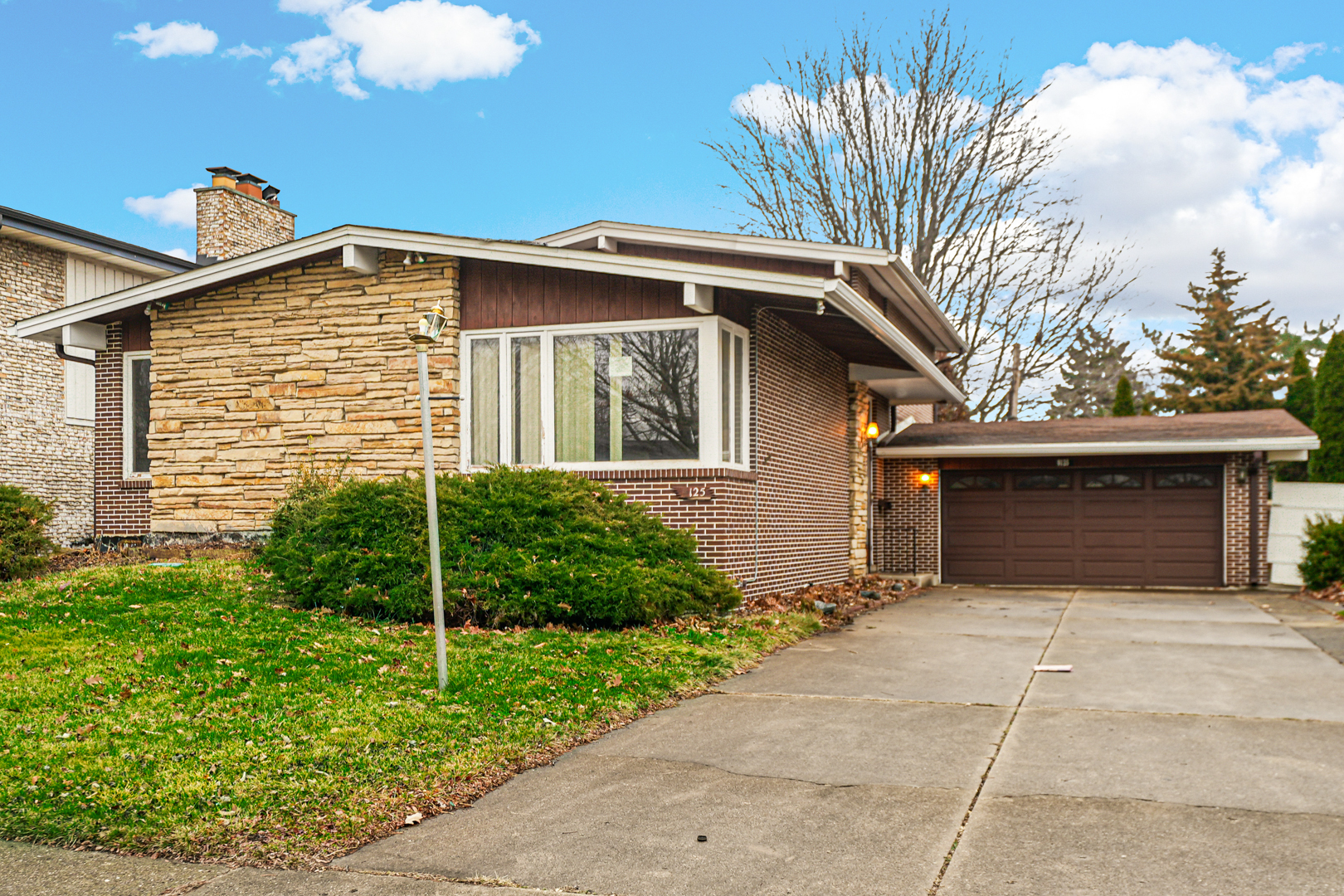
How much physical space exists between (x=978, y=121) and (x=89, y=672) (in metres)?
23.4

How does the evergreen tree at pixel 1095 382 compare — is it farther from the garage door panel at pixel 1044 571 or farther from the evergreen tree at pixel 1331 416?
the garage door panel at pixel 1044 571

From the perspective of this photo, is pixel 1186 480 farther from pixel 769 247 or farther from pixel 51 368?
pixel 51 368

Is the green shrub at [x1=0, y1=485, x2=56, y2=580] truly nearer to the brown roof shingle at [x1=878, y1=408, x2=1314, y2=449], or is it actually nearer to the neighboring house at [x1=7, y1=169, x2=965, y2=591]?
the neighboring house at [x1=7, y1=169, x2=965, y2=591]

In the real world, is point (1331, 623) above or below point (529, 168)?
Answer: below

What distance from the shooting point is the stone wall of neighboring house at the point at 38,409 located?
1784 centimetres

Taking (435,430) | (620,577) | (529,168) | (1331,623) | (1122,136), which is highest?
(1122,136)

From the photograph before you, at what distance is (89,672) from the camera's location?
21.0 ft

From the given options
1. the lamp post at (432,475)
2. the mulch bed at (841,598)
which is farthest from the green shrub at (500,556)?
the lamp post at (432,475)

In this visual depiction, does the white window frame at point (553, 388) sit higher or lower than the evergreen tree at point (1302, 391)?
lower

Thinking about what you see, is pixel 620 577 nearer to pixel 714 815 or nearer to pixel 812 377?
pixel 714 815

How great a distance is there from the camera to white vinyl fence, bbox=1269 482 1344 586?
16781 millimetres

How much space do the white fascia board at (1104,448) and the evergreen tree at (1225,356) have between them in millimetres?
16606

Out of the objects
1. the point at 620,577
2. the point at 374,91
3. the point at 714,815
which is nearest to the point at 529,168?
the point at 374,91

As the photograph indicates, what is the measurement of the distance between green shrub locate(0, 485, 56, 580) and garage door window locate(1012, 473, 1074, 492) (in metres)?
14.8
